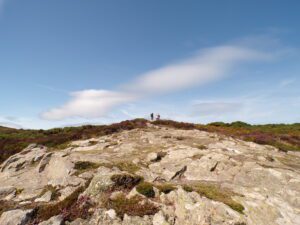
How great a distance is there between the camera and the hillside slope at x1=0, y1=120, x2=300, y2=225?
988cm

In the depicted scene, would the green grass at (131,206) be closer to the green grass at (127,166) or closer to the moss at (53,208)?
the moss at (53,208)

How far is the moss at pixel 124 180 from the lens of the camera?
1171 cm

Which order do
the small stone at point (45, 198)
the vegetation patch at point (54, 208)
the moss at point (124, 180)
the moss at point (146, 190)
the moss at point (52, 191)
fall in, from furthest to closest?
the moss at point (52, 191), the small stone at point (45, 198), the moss at point (124, 180), the moss at point (146, 190), the vegetation patch at point (54, 208)

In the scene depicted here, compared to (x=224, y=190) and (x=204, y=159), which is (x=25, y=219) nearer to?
(x=224, y=190)

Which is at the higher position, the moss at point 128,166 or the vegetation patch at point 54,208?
the moss at point 128,166

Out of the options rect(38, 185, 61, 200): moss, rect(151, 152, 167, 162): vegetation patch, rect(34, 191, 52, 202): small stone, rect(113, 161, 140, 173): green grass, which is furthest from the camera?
rect(151, 152, 167, 162): vegetation patch

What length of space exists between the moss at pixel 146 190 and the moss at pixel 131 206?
1.31ft

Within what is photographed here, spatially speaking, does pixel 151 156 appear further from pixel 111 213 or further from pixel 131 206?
pixel 111 213

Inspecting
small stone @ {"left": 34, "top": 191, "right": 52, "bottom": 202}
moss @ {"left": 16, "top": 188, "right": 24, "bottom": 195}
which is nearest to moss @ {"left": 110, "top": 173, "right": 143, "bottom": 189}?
small stone @ {"left": 34, "top": 191, "right": 52, "bottom": 202}

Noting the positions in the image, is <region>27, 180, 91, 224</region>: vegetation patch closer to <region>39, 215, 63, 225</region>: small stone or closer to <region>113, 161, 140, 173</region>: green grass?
<region>39, 215, 63, 225</region>: small stone

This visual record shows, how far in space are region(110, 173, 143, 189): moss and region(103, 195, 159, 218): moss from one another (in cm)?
80

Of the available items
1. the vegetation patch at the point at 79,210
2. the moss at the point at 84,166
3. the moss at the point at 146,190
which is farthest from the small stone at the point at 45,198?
the moss at the point at 146,190

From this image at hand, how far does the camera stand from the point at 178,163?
653 inches

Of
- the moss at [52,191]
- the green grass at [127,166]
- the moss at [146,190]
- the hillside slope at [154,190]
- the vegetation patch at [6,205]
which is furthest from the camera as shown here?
the green grass at [127,166]
